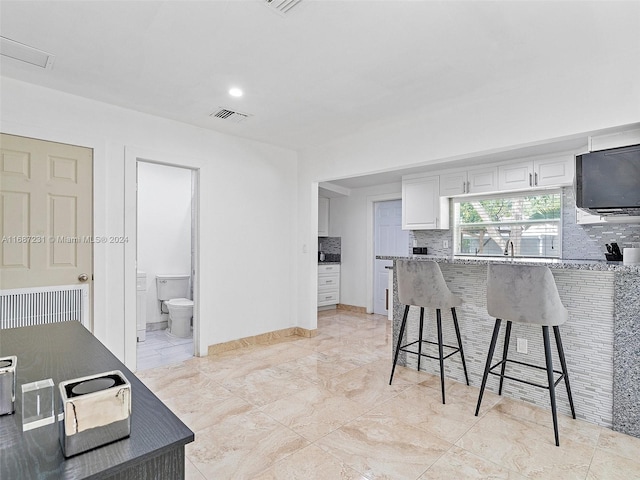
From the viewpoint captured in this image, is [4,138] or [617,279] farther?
[4,138]

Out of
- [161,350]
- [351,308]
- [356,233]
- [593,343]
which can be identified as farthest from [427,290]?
[351,308]

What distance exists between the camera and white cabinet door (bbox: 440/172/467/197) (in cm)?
476

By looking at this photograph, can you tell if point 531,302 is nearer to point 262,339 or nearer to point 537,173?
point 537,173

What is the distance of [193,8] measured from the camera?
192 centimetres

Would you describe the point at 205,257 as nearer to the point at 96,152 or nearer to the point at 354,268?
the point at 96,152

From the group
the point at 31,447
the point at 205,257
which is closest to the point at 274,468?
the point at 31,447

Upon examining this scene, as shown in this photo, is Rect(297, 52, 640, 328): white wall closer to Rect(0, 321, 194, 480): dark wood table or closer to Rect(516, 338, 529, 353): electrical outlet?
Rect(516, 338, 529, 353): electrical outlet

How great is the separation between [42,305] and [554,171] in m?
5.11

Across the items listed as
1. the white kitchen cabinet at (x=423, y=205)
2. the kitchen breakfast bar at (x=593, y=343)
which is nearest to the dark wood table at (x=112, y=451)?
the kitchen breakfast bar at (x=593, y=343)

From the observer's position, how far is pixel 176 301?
4.71 m

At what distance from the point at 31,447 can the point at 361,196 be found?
5.84m

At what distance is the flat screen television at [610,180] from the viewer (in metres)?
2.32

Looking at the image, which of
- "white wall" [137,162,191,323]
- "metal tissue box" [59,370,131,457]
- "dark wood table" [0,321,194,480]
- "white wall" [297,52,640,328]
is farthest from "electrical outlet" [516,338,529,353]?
"white wall" [137,162,191,323]

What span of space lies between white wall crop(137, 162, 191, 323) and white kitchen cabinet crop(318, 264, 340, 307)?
2.20m
